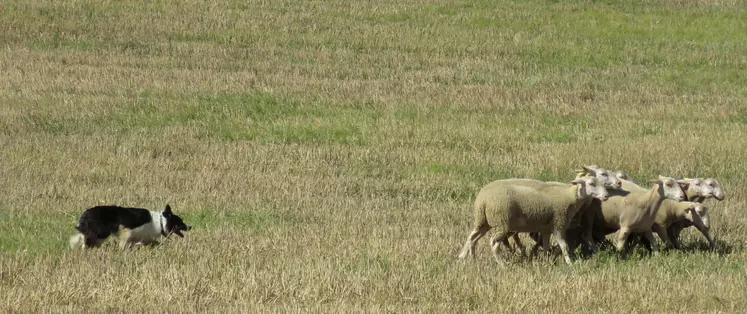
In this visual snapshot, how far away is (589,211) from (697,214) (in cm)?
102

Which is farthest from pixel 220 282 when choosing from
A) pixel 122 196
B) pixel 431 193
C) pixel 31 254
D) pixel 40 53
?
pixel 40 53

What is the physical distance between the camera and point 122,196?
1352cm

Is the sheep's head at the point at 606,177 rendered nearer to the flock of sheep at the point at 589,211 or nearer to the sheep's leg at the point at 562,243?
the flock of sheep at the point at 589,211

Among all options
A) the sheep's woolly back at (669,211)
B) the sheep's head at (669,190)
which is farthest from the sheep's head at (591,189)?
the sheep's woolly back at (669,211)

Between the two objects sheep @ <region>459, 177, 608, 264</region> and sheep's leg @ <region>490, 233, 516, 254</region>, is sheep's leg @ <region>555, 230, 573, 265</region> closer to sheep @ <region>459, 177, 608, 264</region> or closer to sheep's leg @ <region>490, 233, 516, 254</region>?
sheep @ <region>459, 177, 608, 264</region>

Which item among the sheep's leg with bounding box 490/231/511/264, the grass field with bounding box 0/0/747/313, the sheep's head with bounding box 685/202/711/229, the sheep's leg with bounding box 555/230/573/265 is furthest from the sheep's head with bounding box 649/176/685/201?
the sheep's leg with bounding box 490/231/511/264

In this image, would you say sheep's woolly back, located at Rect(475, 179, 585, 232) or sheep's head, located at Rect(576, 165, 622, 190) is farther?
sheep's head, located at Rect(576, 165, 622, 190)

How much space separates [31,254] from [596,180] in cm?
497

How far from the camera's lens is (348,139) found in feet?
60.4

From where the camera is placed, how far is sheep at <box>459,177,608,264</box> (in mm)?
10219

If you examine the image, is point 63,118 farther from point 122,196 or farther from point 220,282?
point 220,282

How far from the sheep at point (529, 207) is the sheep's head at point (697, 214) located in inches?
42.6

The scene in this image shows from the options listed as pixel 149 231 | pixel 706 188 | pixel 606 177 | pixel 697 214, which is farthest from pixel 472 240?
pixel 149 231

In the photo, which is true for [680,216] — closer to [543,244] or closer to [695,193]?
[695,193]
